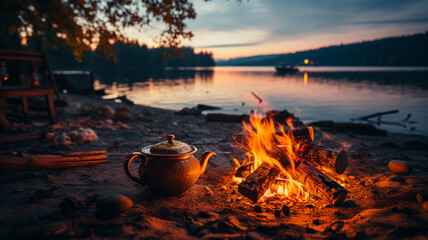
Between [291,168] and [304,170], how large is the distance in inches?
7.3

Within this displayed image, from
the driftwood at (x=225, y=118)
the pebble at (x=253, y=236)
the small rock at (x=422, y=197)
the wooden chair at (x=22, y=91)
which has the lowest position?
the driftwood at (x=225, y=118)

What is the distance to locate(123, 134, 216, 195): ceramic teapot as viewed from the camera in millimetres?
2627

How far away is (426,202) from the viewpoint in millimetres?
2430

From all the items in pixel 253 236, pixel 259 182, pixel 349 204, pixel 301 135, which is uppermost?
pixel 301 135

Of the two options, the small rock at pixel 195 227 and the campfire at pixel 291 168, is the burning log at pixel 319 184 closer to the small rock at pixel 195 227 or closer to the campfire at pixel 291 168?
the campfire at pixel 291 168

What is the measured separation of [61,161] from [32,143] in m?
2.32

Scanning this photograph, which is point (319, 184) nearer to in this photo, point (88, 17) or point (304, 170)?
point (304, 170)

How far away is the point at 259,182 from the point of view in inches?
115

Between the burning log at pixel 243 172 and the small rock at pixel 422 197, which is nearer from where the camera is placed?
the small rock at pixel 422 197

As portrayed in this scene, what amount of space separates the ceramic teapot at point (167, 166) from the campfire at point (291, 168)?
2.63 feet

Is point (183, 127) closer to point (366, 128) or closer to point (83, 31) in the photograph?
point (83, 31)

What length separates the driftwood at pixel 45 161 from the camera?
Answer: 324 cm

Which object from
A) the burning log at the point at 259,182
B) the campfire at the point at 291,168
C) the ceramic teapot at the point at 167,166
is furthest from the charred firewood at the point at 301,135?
the ceramic teapot at the point at 167,166

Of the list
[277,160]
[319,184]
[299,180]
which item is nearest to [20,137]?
[277,160]
